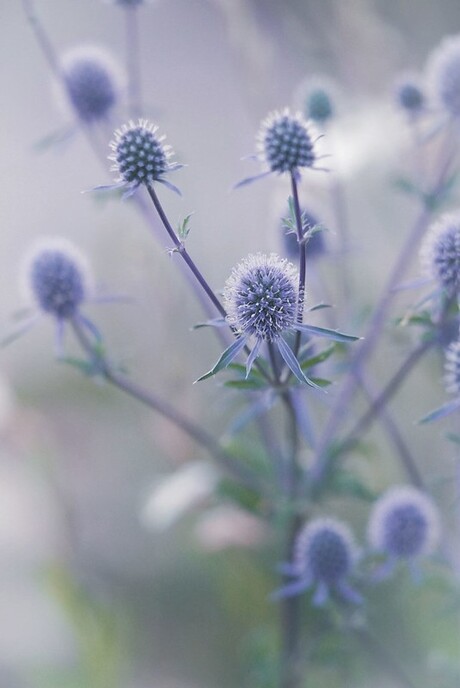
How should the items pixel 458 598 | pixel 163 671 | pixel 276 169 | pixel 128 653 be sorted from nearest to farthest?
1. pixel 276 169
2. pixel 458 598
3. pixel 128 653
4. pixel 163 671

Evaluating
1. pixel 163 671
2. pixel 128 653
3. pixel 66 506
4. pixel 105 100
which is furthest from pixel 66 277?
pixel 163 671

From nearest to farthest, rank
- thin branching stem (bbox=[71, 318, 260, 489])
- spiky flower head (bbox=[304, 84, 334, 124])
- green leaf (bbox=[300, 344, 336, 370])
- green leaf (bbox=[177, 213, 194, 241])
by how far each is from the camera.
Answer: green leaf (bbox=[177, 213, 194, 241]) → green leaf (bbox=[300, 344, 336, 370]) → thin branching stem (bbox=[71, 318, 260, 489]) → spiky flower head (bbox=[304, 84, 334, 124])

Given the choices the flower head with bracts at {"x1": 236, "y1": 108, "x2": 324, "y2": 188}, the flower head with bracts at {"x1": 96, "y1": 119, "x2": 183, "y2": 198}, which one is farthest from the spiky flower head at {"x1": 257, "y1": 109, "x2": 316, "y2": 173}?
the flower head with bracts at {"x1": 96, "y1": 119, "x2": 183, "y2": 198}

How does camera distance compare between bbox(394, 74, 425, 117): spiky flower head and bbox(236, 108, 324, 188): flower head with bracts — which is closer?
bbox(236, 108, 324, 188): flower head with bracts

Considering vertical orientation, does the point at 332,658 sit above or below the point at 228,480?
below

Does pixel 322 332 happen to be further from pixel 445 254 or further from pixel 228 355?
pixel 445 254

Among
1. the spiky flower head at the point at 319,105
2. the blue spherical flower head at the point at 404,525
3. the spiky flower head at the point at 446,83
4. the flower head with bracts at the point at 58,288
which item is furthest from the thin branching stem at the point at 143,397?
the spiky flower head at the point at 446,83

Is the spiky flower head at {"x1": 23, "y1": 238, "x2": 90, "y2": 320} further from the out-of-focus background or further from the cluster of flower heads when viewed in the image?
the cluster of flower heads

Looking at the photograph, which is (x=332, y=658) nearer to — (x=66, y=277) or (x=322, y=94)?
(x=66, y=277)
